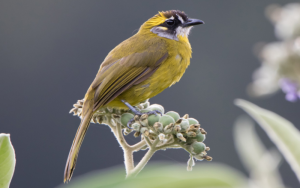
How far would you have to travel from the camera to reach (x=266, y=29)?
948 inches

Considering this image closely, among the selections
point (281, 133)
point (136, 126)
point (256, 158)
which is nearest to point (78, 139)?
point (136, 126)

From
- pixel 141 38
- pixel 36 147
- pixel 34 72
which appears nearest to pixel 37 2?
pixel 34 72

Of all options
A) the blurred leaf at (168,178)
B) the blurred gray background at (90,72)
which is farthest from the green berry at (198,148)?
the blurred gray background at (90,72)

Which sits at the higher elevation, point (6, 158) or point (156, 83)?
point (156, 83)

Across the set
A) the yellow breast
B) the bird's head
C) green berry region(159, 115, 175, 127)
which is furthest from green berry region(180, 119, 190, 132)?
the bird's head

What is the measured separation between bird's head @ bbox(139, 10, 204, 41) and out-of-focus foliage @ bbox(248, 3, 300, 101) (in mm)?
1314

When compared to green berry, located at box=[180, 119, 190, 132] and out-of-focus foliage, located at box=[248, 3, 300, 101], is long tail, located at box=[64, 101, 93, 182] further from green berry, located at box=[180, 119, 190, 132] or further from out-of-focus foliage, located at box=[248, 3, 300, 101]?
out-of-focus foliage, located at box=[248, 3, 300, 101]

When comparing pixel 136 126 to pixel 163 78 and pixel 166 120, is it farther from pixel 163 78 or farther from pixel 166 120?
pixel 163 78

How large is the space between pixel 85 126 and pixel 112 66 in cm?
84

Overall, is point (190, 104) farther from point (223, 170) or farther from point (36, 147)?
point (223, 170)

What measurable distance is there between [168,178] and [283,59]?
1.82 meters

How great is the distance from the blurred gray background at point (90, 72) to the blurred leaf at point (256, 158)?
48.6 feet

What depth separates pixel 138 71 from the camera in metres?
3.33

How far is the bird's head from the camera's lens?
395 cm
